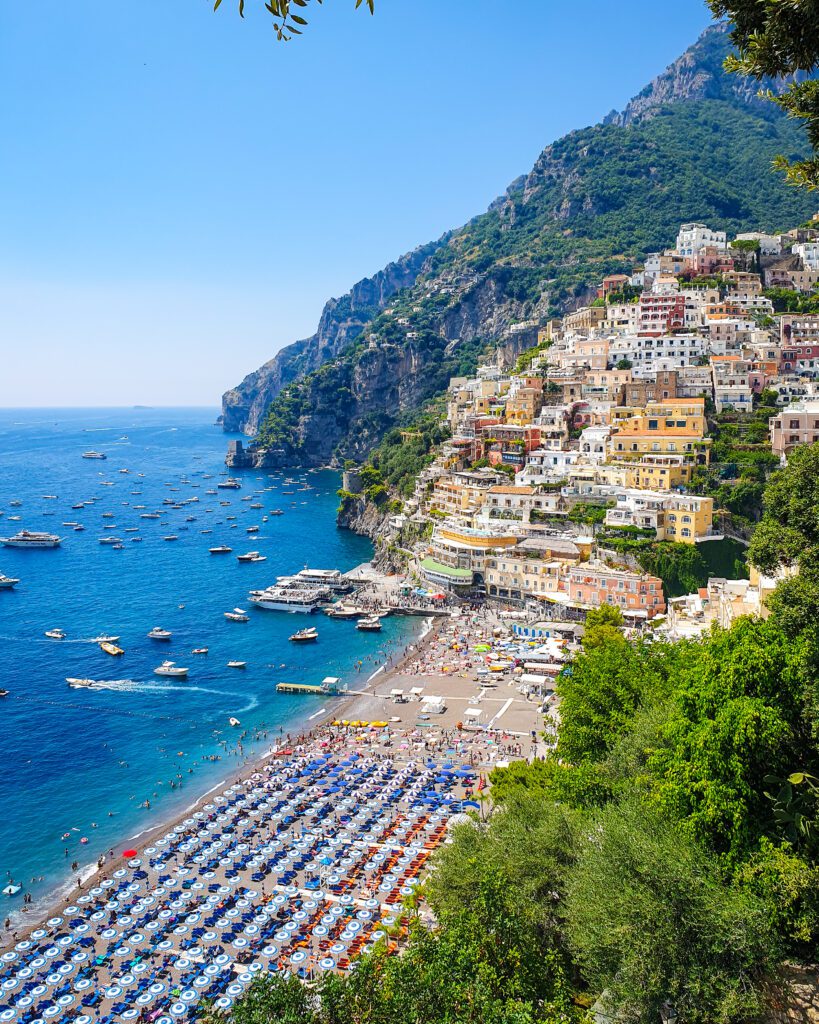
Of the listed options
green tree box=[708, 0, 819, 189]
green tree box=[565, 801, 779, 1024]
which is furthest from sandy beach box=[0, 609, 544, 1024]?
green tree box=[708, 0, 819, 189]

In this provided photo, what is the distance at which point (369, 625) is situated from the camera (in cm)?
6128

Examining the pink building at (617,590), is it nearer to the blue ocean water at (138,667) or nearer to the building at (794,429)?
the blue ocean water at (138,667)

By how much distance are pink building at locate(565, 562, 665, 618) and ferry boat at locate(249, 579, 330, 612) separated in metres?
23.9

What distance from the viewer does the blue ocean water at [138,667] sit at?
36.2m

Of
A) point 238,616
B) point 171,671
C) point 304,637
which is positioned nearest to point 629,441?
point 304,637

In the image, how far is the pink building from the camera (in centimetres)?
5209

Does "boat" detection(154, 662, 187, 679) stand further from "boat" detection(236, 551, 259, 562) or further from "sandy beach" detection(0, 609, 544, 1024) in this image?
"boat" detection(236, 551, 259, 562)

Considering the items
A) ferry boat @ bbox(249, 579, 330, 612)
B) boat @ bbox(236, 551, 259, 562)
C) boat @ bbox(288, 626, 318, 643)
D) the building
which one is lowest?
boat @ bbox(288, 626, 318, 643)

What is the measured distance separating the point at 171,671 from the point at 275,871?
25.2 m

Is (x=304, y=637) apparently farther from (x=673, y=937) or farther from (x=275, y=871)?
(x=673, y=937)

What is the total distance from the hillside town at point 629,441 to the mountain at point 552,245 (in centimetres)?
4634

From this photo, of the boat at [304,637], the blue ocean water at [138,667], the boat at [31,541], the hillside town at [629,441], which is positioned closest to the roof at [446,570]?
the hillside town at [629,441]

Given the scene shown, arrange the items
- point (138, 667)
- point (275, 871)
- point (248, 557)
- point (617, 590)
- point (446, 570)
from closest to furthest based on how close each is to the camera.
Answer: point (275, 871), point (617, 590), point (138, 667), point (446, 570), point (248, 557)

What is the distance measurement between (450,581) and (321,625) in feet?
38.2
